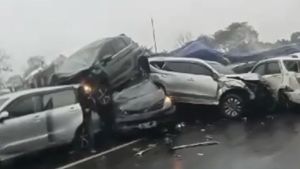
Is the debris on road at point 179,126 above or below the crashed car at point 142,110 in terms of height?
below

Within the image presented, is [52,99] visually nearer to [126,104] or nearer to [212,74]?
[126,104]

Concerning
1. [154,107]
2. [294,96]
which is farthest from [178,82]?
[294,96]

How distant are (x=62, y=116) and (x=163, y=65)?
4.78 meters

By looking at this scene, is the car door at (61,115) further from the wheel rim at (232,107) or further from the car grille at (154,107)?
the wheel rim at (232,107)

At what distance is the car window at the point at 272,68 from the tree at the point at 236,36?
14.5 feet

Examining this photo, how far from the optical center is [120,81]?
47.9ft

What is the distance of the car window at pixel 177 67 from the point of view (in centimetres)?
1605

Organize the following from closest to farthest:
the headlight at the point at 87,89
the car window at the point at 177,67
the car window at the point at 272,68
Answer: the headlight at the point at 87,89
the car window at the point at 177,67
the car window at the point at 272,68

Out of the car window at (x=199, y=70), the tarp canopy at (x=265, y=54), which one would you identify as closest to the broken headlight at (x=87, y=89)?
the car window at (x=199, y=70)

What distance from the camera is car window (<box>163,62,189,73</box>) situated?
1605cm

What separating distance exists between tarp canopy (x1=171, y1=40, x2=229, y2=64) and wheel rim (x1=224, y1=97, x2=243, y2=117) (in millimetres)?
3608

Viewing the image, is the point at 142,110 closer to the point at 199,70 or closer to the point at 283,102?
the point at 199,70

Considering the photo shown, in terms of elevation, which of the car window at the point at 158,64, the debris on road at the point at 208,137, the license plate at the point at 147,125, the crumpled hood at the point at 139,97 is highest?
the car window at the point at 158,64

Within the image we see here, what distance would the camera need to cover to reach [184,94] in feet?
51.9
